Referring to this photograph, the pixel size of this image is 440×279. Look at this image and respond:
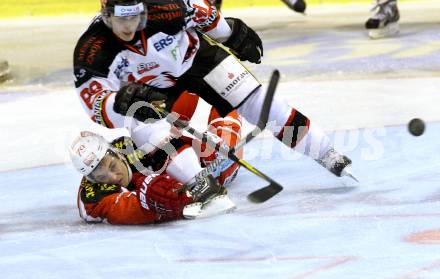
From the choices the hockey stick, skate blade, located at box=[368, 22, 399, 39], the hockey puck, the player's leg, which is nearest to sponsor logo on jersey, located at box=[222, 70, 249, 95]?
the player's leg

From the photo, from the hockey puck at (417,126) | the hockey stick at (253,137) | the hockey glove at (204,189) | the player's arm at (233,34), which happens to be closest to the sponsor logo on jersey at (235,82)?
the hockey stick at (253,137)

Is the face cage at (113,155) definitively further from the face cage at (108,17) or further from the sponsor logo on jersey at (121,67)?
the face cage at (108,17)

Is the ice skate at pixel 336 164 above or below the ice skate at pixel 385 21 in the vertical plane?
above

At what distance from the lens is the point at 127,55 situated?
434 cm

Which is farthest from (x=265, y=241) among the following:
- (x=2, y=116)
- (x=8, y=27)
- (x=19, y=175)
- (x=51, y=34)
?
(x=8, y=27)

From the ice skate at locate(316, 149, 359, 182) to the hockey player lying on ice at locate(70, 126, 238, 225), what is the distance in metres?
0.55

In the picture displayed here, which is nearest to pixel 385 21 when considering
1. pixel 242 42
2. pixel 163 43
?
pixel 242 42

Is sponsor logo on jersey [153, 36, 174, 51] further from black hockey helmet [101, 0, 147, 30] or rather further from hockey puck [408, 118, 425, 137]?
hockey puck [408, 118, 425, 137]

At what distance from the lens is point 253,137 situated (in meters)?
4.46

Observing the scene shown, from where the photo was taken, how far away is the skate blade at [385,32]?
9.34 m

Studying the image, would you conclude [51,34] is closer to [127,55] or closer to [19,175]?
[19,175]

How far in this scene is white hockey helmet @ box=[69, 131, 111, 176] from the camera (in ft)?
14.3

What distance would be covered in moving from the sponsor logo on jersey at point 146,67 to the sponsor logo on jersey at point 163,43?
72mm

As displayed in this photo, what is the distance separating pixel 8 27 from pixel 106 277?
7643mm
